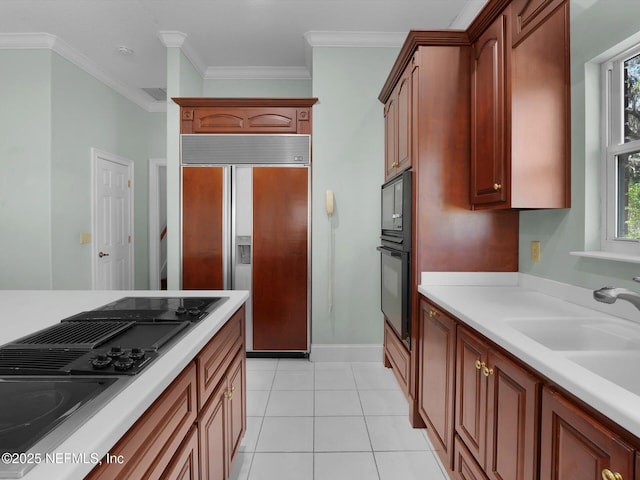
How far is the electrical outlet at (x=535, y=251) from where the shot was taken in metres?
1.85

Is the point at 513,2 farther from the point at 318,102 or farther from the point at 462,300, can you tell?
the point at 318,102

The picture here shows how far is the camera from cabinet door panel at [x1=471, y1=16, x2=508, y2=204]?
1.69 m

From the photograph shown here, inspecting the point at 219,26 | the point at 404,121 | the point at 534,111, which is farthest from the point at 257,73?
the point at 534,111

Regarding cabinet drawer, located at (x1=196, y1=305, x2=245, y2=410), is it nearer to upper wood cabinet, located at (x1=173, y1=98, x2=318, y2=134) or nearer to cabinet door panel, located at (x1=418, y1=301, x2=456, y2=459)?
cabinet door panel, located at (x1=418, y1=301, x2=456, y2=459)

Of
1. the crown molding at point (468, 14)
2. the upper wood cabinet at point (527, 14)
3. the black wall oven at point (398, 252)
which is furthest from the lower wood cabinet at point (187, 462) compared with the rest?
the crown molding at point (468, 14)

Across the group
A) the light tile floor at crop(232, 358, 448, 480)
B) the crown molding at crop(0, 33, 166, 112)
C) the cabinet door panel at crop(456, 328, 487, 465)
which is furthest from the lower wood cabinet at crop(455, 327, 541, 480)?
the crown molding at crop(0, 33, 166, 112)

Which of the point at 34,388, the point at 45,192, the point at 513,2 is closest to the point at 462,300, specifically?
the point at 513,2

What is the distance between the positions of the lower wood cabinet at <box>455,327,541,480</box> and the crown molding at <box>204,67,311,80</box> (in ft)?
10.5

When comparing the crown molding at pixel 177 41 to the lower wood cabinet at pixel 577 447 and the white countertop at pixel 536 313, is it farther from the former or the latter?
the lower wood cabinet at pixel 577 447

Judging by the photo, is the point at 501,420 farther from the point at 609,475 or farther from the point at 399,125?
the point at 399,125

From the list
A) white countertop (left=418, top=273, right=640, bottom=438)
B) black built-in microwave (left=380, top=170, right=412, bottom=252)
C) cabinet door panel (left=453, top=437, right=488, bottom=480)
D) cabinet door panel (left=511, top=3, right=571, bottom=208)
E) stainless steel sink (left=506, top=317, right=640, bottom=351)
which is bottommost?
cabinet door panel (left=453, top=437, right=488, bottom=480)

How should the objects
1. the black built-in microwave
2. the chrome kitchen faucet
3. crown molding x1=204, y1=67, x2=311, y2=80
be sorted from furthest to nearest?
crown molding x1=204, y1=67, x2=311, y2=80
the black built-in microwave
the chrome kitchen faucet

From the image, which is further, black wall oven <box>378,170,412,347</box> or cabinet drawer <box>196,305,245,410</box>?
black wall oven <box>378,170,412,347</box>

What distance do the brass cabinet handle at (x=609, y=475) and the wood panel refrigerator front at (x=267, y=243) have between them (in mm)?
2489
